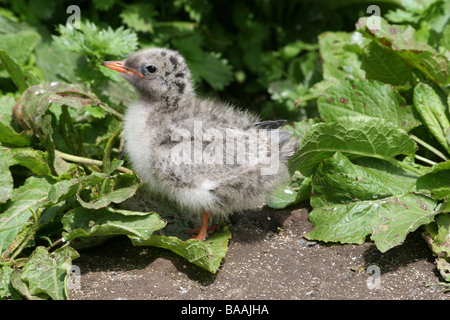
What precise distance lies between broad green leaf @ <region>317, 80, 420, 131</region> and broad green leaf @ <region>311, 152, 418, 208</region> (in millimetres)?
522

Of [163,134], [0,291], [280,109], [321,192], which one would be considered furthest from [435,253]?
[280,109]

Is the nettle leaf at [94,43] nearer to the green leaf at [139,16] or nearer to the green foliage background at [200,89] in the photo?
the green foliage background at [200,89]

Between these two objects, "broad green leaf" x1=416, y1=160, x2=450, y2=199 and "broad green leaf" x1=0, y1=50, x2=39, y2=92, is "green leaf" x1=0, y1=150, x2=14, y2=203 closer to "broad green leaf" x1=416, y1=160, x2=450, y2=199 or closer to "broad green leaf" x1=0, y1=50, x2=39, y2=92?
"broad green leaf" x1=0, y1=50, x2=39, y2=92

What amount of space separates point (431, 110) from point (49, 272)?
2.83 m

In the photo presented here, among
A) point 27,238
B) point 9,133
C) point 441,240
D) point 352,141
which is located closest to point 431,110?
point 352,141

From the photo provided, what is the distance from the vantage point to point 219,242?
3.54 metres

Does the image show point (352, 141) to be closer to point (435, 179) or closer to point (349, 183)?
point (349, 183)

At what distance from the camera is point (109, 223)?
338 cm

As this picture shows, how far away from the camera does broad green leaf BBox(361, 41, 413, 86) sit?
4.38m

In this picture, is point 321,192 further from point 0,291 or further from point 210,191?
point 0,291

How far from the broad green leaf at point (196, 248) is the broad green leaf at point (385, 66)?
191cm

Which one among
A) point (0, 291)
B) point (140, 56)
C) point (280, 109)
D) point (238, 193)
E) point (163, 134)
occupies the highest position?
point (140, 56)

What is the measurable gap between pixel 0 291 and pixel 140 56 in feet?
5.73

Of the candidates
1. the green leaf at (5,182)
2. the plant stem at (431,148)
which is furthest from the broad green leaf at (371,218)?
the green leaf at (5,182)
